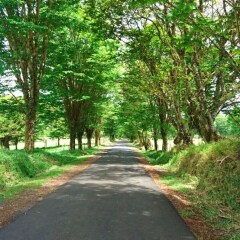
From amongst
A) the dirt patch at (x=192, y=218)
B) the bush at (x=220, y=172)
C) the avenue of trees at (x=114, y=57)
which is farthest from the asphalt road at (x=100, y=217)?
the avenue of trees at (x=114, y=57)

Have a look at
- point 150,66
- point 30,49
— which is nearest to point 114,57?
point 150,66

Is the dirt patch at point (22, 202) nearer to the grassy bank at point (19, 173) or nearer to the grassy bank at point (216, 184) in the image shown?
the grassy bank at point (19, 173)

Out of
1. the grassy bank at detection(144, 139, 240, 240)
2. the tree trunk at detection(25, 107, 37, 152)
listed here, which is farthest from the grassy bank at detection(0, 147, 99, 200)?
the grassy bank at detection(144, 139, 240, 240)

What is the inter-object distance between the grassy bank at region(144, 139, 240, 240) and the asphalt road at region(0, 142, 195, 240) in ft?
3.21

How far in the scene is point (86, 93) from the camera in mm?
36156

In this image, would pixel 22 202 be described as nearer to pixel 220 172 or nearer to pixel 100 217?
pixel 100 217

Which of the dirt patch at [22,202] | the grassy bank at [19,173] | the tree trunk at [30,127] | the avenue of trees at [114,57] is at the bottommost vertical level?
the dirt patch at [22,202]

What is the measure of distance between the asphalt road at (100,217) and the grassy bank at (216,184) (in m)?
0.98

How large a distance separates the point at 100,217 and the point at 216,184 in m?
5.03

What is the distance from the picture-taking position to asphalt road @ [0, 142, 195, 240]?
6.93m

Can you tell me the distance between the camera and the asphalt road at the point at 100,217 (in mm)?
6926

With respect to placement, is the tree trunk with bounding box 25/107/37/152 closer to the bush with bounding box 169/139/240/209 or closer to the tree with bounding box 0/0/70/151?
the tree with bounding box 0/0/70/151

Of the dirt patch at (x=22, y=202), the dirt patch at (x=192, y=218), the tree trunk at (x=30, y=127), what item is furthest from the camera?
the tree trunk at (x=30, y=127)

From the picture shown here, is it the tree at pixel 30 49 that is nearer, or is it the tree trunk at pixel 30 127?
the tree at pixel 30 49
